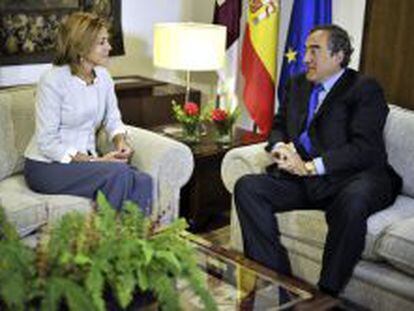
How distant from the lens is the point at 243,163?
9.73ft

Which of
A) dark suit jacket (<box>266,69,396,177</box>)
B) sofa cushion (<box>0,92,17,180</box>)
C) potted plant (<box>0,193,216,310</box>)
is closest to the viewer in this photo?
potted plant (<box>0,193,216,310</box>)

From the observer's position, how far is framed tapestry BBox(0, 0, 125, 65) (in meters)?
3.36

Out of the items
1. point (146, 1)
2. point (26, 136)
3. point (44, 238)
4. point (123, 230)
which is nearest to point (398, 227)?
point (123, 230)

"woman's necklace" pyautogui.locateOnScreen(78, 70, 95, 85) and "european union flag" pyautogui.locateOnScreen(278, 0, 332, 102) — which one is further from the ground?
"european union flag" pyautogui.locateOnScreen(278, 0, 332, 102)

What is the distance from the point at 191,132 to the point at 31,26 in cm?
103

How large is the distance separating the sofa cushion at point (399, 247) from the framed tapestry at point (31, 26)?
6.89 ft

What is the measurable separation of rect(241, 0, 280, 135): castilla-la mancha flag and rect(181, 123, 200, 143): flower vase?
59 cm

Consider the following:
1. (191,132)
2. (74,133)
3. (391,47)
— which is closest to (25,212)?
(74,133)

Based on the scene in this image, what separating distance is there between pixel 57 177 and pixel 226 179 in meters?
0.77

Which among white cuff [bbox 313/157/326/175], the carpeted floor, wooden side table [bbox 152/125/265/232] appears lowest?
the carpeted floor

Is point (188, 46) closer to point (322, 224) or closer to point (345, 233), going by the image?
point (322, 224)

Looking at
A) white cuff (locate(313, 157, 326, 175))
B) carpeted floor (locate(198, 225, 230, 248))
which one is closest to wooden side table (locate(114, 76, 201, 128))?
carpeted floor (locate(198, 225, 230, 248))

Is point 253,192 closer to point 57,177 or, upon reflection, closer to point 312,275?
point 312,275

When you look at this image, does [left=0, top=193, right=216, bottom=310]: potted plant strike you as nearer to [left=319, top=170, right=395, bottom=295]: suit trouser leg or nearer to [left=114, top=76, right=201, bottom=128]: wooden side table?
[left=319, top=170, right=395, bottom=295]: suit trouser leg
